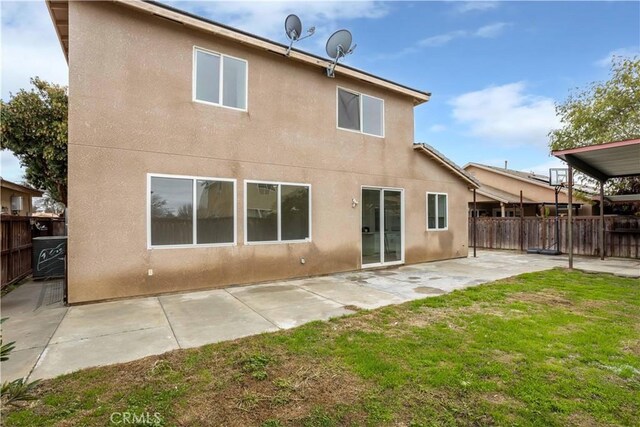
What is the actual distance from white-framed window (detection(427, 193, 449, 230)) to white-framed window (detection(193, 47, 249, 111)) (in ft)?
23.2

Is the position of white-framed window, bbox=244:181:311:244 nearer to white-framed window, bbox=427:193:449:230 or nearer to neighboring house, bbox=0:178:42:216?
white-framed window, bbox=427:193:449:230

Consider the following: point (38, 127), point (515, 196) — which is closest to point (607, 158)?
point (515, 196)

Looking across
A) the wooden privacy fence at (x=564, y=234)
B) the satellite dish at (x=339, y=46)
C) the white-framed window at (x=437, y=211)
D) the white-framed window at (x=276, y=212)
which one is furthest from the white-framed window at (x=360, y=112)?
the wooden privacy fence at (x=564, y=234)

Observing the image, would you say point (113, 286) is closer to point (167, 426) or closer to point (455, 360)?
point (167, 426)

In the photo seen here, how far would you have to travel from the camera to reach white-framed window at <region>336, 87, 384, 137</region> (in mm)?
9125

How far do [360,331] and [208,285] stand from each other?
389 centimetres

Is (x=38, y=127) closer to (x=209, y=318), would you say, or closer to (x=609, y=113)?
(x=209, y=318)

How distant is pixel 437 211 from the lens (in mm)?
11352

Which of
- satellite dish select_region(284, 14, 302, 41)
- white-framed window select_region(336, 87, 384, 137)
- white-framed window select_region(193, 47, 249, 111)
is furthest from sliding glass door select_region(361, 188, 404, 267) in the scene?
satellite dish select_region(284, 14, 302, 41)

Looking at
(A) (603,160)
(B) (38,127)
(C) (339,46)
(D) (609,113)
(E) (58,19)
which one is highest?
(D) (609,113)

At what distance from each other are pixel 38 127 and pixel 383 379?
1481cm

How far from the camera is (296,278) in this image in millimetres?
8102

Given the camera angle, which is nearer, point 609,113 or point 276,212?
point 276,212

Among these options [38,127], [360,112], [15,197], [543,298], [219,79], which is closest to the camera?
[543,298]
